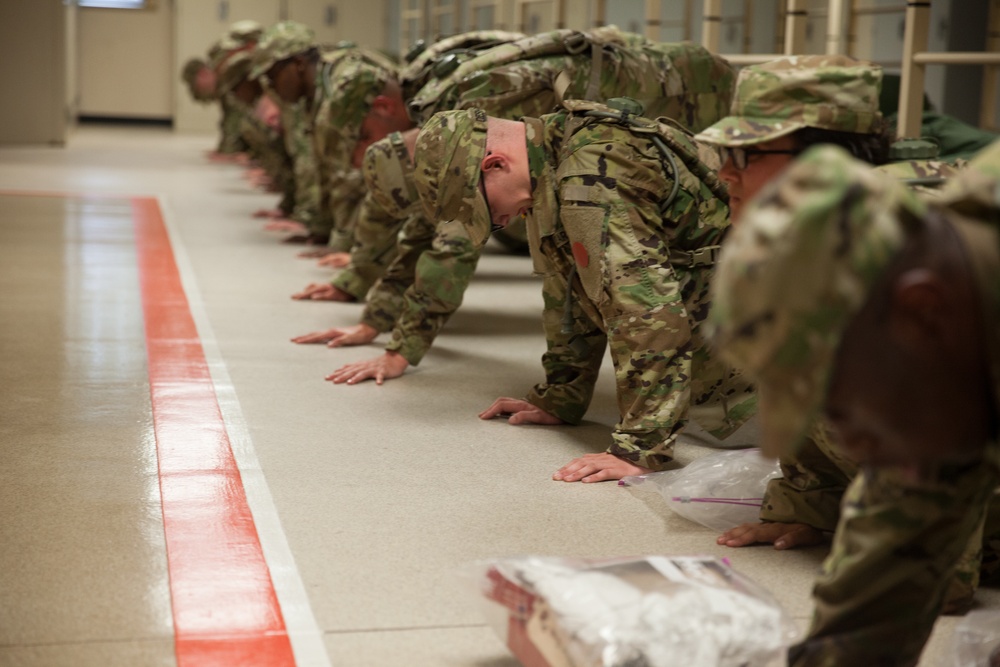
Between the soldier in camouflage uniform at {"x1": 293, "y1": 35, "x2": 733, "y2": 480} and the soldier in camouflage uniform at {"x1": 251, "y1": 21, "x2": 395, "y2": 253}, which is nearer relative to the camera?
the soldier in camouflage uniform at {"x1": 293, "y1": 35, "x2": 733, "y2": 480}

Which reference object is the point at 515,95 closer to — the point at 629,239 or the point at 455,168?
the point at 455,168

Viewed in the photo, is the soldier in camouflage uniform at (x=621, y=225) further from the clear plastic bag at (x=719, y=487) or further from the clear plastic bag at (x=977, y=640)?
the clear plastic bag at (x=977, y=640)

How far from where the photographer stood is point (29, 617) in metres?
2.05

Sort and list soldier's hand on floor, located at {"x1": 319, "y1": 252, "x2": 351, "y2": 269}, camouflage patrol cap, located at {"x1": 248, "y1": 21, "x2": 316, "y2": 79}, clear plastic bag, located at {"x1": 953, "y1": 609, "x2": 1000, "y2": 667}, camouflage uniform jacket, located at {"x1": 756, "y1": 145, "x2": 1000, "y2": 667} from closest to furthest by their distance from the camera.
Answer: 1. camouflage uniform jacket, located at {"x1": 756, "y1": 145, "x2": 1000, "y2": 667}
2. clear plastic bag, located at {"x1": 953, "y1": 609, "x2": 1000, "y2": 667}
3. soldier's hand on floor, located at {"x1": 319, "y1": 252, "x2": 351, "y2": 269}
4. camouflage patrol cap, located at {"x1": 248, "y1": 21, "x2": 316, "y2": 79}

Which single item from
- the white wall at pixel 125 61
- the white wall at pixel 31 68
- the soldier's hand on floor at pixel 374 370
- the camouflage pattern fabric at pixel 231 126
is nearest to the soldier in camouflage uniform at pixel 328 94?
the soldier's hand on floor at pixel 374 370

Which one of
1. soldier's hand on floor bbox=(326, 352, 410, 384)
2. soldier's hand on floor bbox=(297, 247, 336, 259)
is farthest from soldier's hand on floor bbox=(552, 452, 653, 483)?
soldier's hand on floor bbox=(297, 247, 336, 259)

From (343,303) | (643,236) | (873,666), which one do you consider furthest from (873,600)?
(343,303)

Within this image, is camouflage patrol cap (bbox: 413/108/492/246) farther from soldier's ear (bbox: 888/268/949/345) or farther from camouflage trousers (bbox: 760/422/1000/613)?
soldier's ear (bbox: 888/268/949/345)

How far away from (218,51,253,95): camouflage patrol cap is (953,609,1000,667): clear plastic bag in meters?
6.84

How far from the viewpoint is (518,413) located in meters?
3.43

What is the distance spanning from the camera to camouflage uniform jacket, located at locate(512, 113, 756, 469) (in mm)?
2721

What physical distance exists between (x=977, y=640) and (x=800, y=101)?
1027mm

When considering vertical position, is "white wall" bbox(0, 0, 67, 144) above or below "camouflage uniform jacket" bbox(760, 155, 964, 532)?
above

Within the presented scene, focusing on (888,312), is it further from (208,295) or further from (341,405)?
(208,295)
